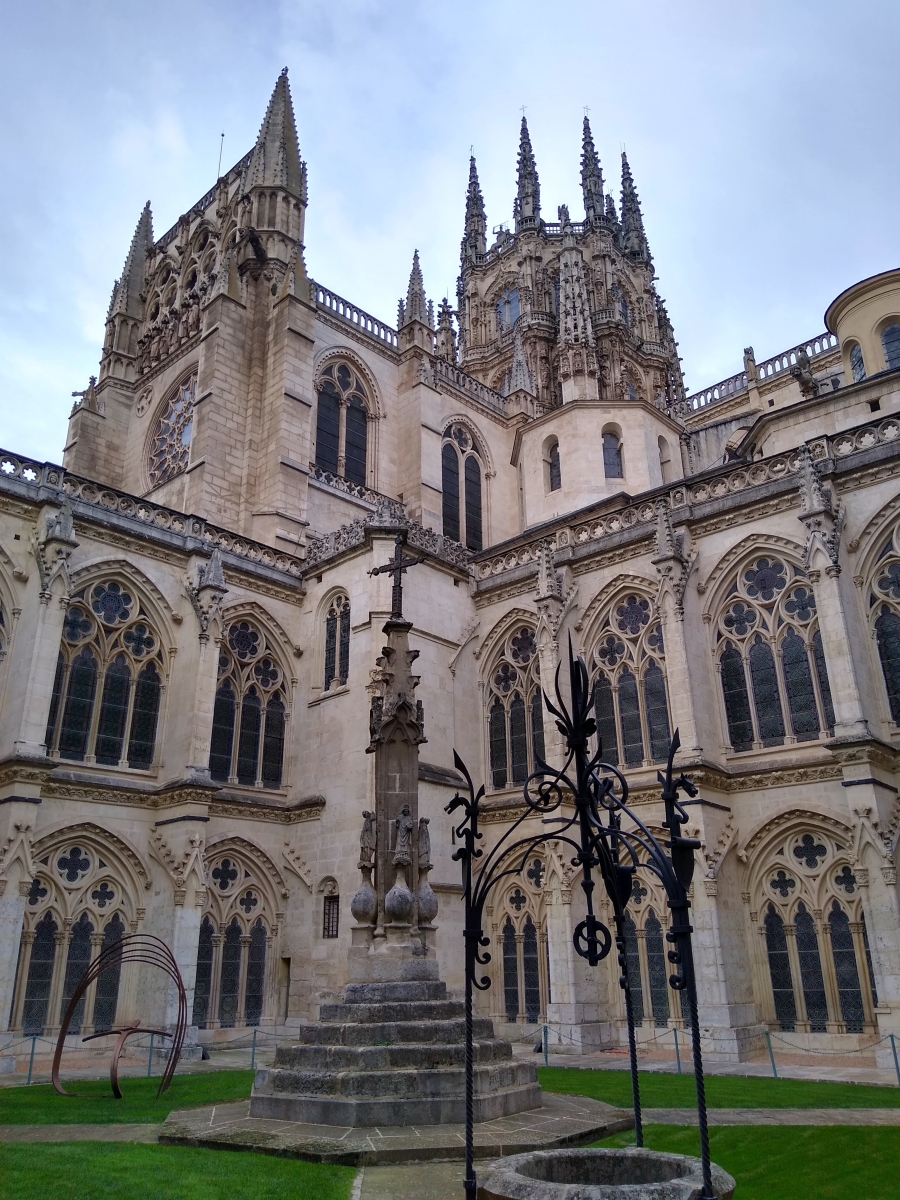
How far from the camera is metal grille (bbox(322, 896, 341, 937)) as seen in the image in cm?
2145

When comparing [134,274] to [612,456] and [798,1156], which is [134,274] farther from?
[798,1156]

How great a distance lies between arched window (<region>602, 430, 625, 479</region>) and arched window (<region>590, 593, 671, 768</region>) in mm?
9583

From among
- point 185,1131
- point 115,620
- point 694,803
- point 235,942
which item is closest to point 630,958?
point 694,803

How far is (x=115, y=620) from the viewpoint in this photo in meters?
21.7

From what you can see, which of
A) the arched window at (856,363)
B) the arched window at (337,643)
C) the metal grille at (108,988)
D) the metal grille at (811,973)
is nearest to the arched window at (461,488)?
the arched window at (337,643)

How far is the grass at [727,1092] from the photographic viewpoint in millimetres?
11836

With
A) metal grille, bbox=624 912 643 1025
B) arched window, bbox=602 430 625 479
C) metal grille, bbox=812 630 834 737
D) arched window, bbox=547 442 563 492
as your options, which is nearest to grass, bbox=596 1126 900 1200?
metal grille, bbox=624 912 643 1025

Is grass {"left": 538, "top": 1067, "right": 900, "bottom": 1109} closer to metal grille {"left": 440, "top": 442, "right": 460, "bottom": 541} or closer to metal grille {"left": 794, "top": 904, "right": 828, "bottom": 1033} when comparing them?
metal grille {"left": 794, "top": 904, "right": 828, "bottom": 1033}

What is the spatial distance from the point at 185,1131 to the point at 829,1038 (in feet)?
42.1

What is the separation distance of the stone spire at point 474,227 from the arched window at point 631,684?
36.8 meters

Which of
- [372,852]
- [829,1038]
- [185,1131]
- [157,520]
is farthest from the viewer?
[157,520]

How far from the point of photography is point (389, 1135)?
29.4 ft

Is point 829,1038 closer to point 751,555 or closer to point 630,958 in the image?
point 630,958

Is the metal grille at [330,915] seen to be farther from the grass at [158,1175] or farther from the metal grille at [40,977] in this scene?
the grass at [158,1175]
